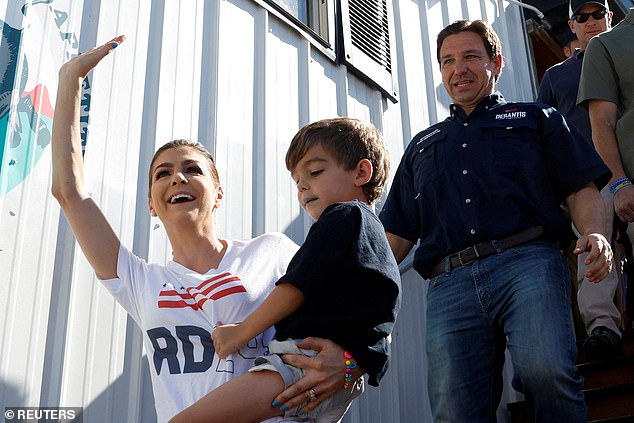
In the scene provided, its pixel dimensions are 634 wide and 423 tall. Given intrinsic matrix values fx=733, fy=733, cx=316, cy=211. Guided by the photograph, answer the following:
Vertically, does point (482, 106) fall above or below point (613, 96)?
below

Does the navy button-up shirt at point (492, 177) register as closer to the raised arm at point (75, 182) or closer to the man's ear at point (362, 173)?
the man's ear at point (362, 173)

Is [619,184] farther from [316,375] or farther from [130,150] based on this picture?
[130,150]

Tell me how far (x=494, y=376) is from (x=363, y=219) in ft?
2.75

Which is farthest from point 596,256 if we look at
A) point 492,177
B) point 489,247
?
point 492,177

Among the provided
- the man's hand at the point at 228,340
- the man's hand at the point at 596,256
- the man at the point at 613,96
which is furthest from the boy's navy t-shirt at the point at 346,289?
the man at the point at 613,96

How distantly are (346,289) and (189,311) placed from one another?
0.38 metres

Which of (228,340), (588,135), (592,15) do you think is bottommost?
(228,340)

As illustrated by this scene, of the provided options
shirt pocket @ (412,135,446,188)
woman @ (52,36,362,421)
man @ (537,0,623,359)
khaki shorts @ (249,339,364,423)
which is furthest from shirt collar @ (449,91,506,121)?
khaki shorts @ (249,339,364,423)

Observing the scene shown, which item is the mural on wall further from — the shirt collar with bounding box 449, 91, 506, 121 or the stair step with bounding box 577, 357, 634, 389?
the stair step with bounding box 577, 357, 634, 389

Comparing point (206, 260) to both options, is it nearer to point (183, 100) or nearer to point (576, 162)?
point (183, 100)

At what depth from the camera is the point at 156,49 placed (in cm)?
266

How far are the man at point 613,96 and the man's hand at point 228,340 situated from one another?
1.72 m

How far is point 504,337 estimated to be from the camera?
7.59 feet

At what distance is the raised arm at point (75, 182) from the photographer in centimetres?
182
